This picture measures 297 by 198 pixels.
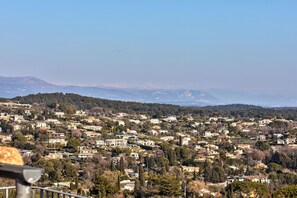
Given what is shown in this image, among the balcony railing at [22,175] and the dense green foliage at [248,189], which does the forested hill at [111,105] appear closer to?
the dense green foliage at [248,189]

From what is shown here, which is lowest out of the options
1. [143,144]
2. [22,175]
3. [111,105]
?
[143,144]

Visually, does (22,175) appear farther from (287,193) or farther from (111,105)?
(111,105)

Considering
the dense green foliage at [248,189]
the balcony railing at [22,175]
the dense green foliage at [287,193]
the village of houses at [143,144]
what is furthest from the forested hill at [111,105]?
the balcony railing at [22,175]

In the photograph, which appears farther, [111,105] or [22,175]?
[111,105]

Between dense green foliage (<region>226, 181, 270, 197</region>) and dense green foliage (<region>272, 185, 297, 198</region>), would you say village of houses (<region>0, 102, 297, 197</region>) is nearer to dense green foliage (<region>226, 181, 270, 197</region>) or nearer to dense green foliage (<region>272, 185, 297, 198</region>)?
dense green foliage (<region>226, 181, 270, 197</region>)

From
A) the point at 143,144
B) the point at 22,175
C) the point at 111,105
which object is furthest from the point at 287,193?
the point at 111,105

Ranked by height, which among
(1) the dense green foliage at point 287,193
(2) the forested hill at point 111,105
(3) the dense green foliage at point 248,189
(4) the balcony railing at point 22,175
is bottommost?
(3) the dense green foliage at point 248,189

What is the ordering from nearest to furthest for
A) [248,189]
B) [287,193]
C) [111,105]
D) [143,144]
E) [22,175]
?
[22,175] < [287,193] < [248,189] < [143,144] < [111,105]

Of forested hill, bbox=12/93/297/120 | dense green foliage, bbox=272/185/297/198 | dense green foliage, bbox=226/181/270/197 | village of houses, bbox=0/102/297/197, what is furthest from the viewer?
forested hill, bbox=12/93/297/120

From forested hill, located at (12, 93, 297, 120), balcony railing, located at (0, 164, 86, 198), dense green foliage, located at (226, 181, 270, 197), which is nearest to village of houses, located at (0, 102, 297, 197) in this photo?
dense green foliage, located at (226, 181, 270, 197)

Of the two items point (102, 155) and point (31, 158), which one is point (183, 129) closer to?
point (102, 155)
